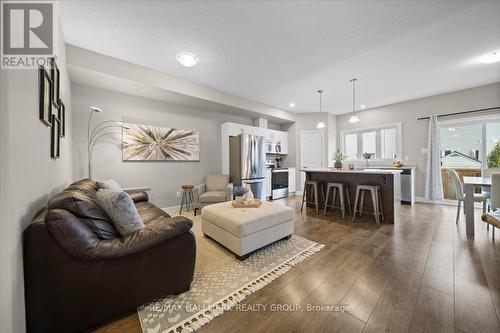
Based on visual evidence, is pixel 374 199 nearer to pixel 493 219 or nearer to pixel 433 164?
pixel 493 219

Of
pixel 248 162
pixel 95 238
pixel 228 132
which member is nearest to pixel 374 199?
pixel 248 162

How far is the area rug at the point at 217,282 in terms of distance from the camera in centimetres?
125

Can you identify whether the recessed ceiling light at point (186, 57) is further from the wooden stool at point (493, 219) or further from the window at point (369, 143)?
the window at point (369, 143)

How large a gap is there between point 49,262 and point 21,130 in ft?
2.50

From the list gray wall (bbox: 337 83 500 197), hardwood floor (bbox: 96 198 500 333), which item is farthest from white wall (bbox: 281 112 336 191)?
hardwood floor (bbox: 96 198 500 333)

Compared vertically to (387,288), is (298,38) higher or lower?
higher

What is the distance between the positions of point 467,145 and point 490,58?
216 centimetres

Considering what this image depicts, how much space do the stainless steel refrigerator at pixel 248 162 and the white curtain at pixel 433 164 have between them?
4106 millimetres

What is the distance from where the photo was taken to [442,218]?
330 cm

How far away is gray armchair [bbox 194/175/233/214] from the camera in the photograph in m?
3.60

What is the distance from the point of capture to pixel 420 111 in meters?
4.70

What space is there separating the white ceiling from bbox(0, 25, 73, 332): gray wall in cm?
139

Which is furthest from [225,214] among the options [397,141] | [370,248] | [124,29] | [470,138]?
[470,138]

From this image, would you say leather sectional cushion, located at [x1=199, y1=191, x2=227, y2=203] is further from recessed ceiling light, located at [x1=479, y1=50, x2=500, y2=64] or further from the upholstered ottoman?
recessed ceiling light, located at [x1=479, y1=50, x2=500, y2=64]
